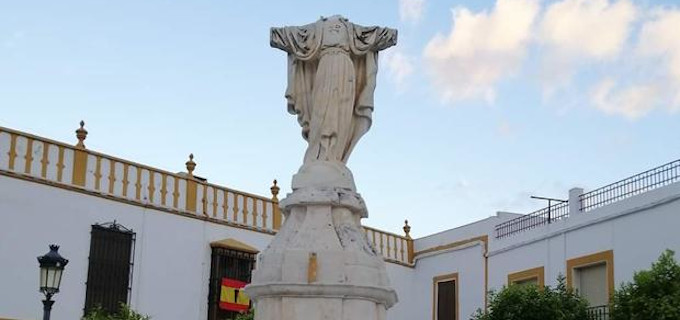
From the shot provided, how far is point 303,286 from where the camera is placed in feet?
19.3

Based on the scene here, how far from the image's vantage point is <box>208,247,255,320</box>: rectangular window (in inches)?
744

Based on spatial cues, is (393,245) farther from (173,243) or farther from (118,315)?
(118,315)

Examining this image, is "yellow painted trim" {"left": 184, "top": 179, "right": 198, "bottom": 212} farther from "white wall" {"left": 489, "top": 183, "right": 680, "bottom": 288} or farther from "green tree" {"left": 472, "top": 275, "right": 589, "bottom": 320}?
"white wall" {"left": 489, "top": 183, "right": 680, "bottom": 288}

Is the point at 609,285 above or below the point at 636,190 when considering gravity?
below

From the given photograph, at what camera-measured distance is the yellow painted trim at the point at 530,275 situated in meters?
20.1

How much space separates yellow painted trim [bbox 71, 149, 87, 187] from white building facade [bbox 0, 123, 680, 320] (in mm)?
20

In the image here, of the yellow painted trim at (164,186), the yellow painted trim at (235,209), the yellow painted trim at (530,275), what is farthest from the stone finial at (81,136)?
the yellow painted trim at (530,275)

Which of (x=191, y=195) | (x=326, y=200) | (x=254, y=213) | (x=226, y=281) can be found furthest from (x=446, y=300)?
(x=326, y=200)

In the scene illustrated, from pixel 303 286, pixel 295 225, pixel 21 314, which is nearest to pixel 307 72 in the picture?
pixel 295 225

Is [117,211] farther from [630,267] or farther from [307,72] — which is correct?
[307,72]


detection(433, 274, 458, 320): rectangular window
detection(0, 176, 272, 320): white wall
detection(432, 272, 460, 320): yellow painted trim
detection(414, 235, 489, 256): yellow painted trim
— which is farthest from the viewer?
detection(433, 274, 458, 320): rectangular window

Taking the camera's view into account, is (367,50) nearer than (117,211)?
Yes

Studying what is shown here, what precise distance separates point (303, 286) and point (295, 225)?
1.78 ft

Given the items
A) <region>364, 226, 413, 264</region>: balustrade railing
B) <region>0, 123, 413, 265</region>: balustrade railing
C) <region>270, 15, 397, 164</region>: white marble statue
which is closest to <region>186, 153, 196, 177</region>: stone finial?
<region>0, 123, 413, 265</region>: balustrade railing
